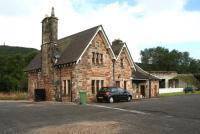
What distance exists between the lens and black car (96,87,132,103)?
3056 centimetres

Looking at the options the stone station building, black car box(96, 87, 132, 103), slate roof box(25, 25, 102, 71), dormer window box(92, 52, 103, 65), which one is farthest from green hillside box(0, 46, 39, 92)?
black car box(96, 87, 132, 103)

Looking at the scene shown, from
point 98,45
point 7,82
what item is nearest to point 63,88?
point 98,45

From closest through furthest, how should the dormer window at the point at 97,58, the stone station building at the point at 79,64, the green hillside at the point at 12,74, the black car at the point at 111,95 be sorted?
the black car at the point at 111,95
the stone station building at the point at 79,64
the dormer window at the point at 97,58
the green hillside at the point at 12,74

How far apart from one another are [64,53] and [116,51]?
6656 mm

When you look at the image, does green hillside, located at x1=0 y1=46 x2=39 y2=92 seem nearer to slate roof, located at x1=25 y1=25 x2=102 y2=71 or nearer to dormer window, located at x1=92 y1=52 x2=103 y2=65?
slate roof, located at x1=25 y1=25 x2=102 y2=71

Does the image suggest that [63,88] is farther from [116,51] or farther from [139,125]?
[139,125]

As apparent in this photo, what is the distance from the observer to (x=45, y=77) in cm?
3631

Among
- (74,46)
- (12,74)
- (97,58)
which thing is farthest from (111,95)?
(12,74)

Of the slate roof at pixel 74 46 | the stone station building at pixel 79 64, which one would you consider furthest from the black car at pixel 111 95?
the slate roof at pixel 74 46

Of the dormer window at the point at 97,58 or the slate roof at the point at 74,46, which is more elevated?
the slate roof at the point at 74,46

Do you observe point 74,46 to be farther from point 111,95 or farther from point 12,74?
point 12,74

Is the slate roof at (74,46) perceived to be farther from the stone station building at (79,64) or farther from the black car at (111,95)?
the black car at (111,95)

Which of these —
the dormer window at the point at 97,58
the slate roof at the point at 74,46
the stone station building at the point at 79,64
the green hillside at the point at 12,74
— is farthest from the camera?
the green hillside at the point at 12,74

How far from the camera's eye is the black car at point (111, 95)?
100 feet
